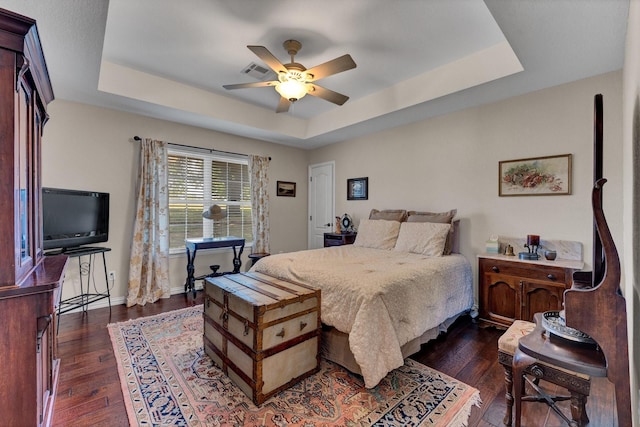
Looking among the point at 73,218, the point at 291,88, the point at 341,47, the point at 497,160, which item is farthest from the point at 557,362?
the point at 73,218

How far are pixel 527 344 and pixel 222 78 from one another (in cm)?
365

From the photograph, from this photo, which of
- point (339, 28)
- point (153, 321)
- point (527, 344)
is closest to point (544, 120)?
point (339, 28)

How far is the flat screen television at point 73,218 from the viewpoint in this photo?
9.18ft

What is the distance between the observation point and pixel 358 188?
4.80m

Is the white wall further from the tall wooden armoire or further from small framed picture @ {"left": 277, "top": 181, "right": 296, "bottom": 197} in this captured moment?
the tall wooden armoire

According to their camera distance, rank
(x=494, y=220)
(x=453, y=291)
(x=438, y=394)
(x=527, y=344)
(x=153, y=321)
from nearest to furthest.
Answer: (x=527, y=344) < (x=438, y=394) < (x=453, y=291) < (x=153, y=321) < (x=494, y=220)

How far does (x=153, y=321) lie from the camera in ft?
10.0

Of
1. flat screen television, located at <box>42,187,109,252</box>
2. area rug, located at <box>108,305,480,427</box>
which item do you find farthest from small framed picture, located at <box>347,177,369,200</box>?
flat screen television, located at <box>42,187,109,252</box>

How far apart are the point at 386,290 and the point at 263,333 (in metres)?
0.88

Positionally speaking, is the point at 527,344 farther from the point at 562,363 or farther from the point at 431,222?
A: the point at 431,222

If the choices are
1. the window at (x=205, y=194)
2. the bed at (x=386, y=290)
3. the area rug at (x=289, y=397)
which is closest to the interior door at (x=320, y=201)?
the window at (x=205, y=194)

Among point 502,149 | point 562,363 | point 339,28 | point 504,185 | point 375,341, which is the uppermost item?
point 339,28

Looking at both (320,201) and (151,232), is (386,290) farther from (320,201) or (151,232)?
(320,201)

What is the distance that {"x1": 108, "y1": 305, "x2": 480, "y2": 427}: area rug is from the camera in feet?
5.45
